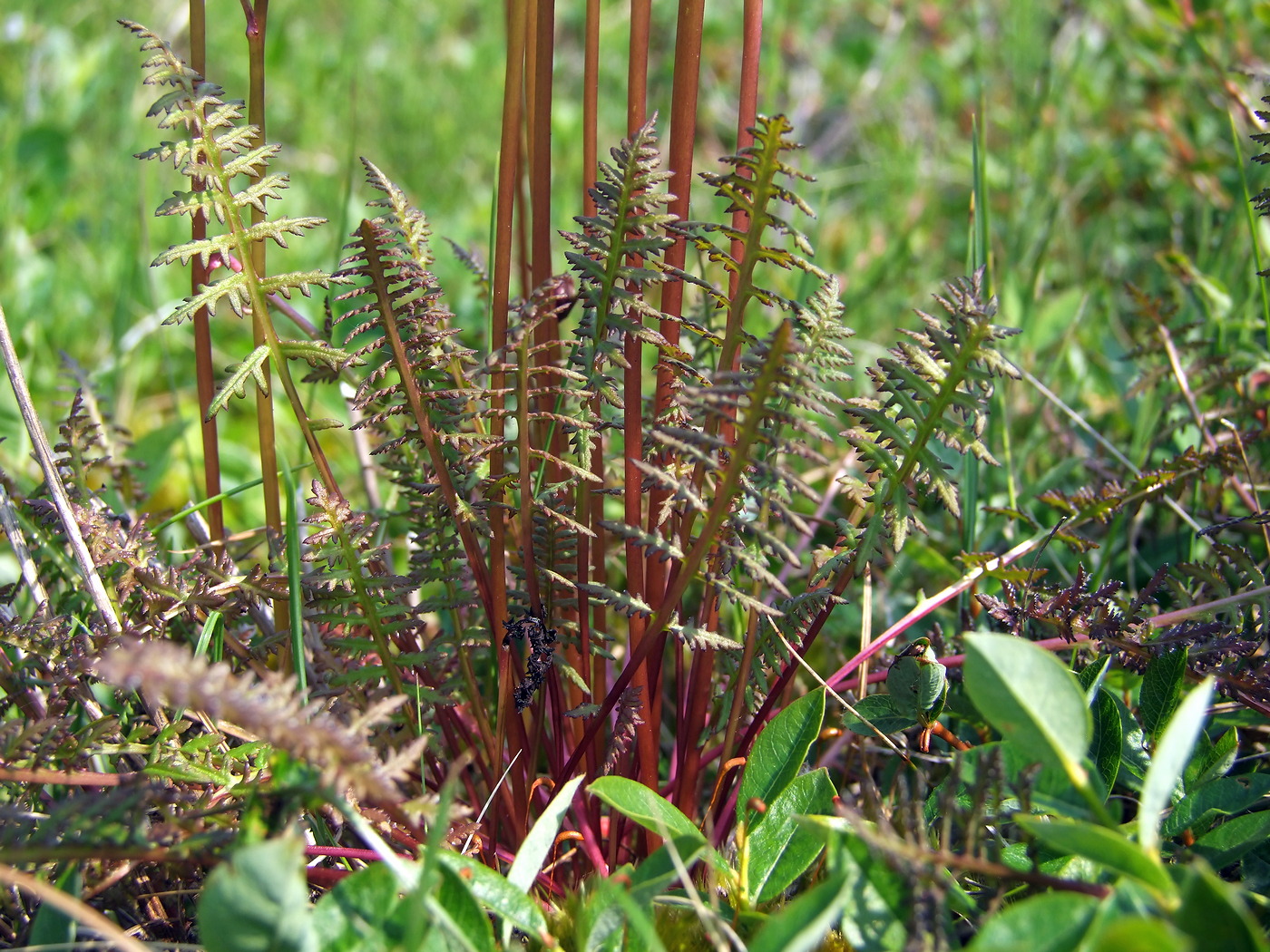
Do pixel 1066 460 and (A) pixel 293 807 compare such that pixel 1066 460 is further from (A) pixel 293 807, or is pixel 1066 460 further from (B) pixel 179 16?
(B) pixel 179 16

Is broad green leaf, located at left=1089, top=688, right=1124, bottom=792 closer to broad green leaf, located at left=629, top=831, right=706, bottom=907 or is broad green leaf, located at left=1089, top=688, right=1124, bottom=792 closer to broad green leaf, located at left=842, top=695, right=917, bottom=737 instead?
broad green leaf, located at left=842, top=695, right=917, bottom=737

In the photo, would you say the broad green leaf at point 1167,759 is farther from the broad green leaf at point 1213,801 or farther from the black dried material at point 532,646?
the black dried material at point 532,646

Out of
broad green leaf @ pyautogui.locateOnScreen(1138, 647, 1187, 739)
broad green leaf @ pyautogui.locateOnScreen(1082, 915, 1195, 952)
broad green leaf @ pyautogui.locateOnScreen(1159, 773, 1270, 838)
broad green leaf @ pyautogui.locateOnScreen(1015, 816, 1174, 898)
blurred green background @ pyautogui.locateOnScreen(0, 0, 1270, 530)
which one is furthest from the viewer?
blurred green background @ pyautogui.locateOnScreen(0, 0, 1270, 530)

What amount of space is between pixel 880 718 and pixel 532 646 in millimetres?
400

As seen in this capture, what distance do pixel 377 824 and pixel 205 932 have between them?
10.0 inches

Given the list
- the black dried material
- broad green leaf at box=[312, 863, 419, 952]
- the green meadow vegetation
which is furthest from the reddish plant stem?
broad green leaf at box=[312, 863, 419, 952]

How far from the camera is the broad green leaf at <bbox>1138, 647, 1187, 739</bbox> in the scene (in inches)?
42.8

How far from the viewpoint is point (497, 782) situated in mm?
1045

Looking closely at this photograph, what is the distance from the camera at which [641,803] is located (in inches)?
37.9

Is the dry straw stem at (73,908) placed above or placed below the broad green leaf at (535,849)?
above

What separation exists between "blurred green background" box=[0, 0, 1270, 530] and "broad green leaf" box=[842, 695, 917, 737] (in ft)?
2.11

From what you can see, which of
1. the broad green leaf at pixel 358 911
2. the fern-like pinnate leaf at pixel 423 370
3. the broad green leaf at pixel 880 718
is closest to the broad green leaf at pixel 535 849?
the broad green leaf at pixel 358 911

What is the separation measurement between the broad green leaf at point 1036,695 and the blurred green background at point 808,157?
844mm

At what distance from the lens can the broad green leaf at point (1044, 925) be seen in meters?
0.73
